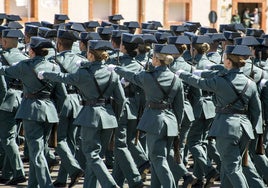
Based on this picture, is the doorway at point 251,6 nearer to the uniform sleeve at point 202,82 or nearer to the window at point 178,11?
the window at point 178,11

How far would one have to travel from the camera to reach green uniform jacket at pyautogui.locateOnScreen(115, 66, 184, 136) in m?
12.0

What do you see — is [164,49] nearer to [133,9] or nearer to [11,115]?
[11,115]

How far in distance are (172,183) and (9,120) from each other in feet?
8.72

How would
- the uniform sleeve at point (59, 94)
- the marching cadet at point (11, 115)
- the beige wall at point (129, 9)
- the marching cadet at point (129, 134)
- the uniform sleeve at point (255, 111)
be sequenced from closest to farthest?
1. the uniform sleeve at point (255, 111)
2. the uniform sleeve at point (59, 94)
3. the marching cadet at point (129, 134)
4. the marching cadet at point (11, 115)
5. the beige wall at point (129, 9)

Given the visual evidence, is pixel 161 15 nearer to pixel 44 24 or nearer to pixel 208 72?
pixel 44 24

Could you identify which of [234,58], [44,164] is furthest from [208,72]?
[44,164]

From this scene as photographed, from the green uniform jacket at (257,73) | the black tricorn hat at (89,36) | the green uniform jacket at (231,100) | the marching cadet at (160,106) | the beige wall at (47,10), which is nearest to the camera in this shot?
the green uniform jacket at (231,100)

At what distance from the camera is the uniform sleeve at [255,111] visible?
11.8 m

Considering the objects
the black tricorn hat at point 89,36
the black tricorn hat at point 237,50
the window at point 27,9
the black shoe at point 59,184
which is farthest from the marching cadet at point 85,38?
the window at point 27,9

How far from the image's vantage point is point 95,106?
12.2 metres

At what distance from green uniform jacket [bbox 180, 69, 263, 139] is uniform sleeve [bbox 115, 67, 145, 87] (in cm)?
54

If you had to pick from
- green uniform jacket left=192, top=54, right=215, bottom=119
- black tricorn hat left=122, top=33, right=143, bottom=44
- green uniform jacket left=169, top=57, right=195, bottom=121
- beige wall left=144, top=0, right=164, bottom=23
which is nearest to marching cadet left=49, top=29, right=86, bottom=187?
black tricorn hat left=122, top=33, right=143, bottom=44

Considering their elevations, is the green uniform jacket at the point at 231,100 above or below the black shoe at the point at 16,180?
above

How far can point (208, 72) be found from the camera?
12.5 metres
